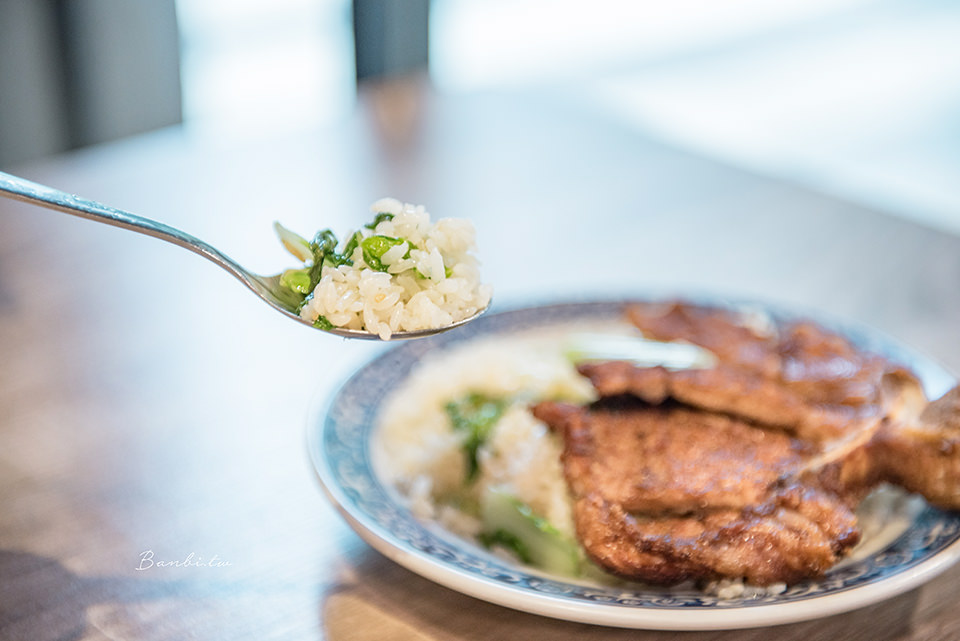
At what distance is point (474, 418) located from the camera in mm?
2070

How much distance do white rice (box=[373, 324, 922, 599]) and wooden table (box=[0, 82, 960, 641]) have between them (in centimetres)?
12

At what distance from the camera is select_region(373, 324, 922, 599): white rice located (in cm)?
171

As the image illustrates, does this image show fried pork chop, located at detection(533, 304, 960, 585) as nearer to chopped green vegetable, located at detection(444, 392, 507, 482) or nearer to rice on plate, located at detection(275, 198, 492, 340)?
chopped green vegetable, located at detection(444, 392, 507, 482)

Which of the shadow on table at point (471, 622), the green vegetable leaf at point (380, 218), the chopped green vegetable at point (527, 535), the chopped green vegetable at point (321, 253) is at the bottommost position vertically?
the shadow on table at point (471, 622)

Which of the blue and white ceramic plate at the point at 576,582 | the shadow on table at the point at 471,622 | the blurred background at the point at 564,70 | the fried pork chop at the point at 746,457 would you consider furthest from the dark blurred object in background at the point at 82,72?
the shadow on table at the point at 471,622

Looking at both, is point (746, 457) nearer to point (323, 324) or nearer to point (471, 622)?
point (471, 622)

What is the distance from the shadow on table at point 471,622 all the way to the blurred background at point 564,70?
6.59 ft

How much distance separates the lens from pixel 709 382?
177 cm

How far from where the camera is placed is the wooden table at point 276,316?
158cm

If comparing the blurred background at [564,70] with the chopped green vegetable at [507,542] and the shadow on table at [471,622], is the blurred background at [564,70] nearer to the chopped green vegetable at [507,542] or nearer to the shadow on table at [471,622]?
the shadow on table at [471,622]

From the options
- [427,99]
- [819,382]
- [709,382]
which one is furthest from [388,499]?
[427,99]

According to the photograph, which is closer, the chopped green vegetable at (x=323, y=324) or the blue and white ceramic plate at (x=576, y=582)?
the blue and white ceramic plate at (x=576, y=582)

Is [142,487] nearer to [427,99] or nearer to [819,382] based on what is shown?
[819,382]

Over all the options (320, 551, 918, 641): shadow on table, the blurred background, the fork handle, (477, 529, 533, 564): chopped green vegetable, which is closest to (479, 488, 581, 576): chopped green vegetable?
(477, 529, 533, 564): chopped green vegetable
